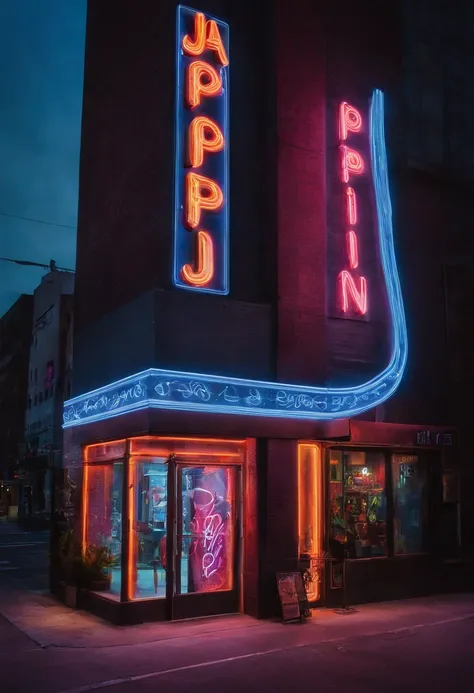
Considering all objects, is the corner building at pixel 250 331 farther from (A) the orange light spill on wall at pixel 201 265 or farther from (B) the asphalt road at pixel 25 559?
(B) the asphalt road at pixel 25 559

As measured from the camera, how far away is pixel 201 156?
12.9 m

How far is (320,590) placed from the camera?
13.5 meters

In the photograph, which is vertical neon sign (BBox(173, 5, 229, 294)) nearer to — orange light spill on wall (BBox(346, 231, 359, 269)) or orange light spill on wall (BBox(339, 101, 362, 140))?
orange light spill on wall (BBox(339, 101, 362, 140))

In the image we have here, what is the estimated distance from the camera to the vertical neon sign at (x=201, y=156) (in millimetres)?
12641

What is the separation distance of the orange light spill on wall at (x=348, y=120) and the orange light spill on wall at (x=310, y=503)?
21.0ft

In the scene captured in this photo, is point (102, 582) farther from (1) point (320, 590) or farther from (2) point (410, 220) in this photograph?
(2) point (410, 220)

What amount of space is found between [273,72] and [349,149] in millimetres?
2198

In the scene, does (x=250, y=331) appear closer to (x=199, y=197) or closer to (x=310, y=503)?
(x=199, y=197)

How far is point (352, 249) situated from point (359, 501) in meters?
5.07

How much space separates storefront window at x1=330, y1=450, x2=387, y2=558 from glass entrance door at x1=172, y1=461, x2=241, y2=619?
7.07 feet

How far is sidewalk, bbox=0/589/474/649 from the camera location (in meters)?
10.9

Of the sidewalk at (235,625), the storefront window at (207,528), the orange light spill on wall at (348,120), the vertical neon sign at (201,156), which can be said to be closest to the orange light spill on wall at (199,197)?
the vertical neon sign at (201,156)

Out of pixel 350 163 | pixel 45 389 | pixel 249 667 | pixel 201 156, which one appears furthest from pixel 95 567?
pixel 45 389

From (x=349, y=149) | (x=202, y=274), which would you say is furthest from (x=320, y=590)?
(x=349, y=149)
